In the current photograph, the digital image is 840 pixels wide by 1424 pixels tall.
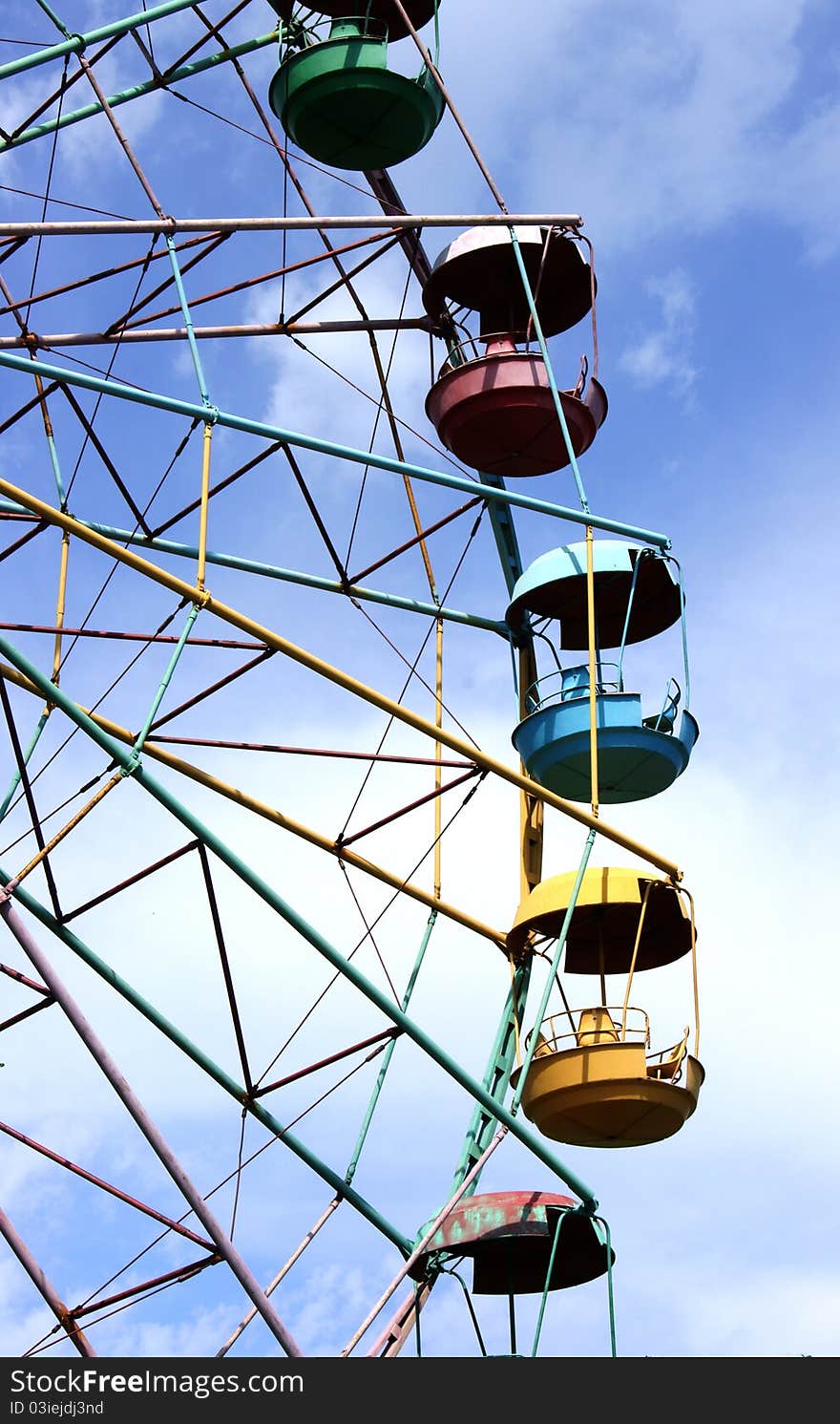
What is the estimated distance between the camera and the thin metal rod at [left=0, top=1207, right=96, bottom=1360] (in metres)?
23.0

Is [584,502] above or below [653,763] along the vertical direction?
above

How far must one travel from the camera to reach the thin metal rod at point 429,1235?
88.1 ft

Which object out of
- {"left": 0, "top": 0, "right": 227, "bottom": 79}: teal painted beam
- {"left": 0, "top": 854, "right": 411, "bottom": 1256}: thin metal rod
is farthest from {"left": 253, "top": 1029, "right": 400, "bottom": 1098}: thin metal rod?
{"left": 0, "top": 0, "right": 227, "bottom": 79}: teal painted beam

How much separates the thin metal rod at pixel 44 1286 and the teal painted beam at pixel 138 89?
43.8 ft

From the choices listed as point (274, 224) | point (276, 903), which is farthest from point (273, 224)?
point (276, 903)

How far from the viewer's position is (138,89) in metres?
30.4

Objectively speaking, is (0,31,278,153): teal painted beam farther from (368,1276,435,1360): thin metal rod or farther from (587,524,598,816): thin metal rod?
(368,1276,435,1360): thin metal rod

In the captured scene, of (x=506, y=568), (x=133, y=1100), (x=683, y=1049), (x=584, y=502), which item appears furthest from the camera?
(x=506, y=568)
